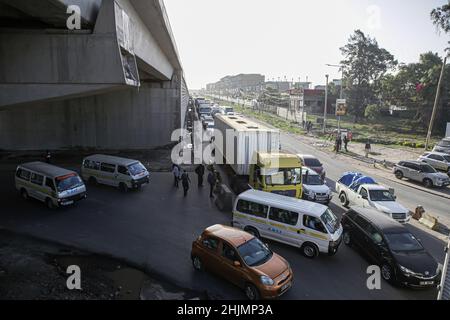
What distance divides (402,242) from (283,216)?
4033mm

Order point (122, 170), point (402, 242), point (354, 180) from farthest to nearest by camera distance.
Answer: point (122, 170) < point (354, 180) < point (402, 242)

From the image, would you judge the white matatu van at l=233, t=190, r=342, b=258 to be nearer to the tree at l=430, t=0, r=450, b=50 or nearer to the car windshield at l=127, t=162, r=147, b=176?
the car windshield at l=127, t=162, r=147, b=176

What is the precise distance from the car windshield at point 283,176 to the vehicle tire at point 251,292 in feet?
22.8

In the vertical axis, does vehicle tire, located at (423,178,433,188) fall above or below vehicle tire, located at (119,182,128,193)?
below

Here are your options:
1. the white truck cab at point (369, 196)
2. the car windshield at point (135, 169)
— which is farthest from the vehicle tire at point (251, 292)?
the car windshield at point (135, 169)

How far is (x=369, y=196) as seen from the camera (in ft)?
51.5

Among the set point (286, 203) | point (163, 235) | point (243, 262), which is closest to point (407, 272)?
point (286, 203)

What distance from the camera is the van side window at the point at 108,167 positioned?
1903 centimetres

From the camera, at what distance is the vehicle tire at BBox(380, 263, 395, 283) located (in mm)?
10289

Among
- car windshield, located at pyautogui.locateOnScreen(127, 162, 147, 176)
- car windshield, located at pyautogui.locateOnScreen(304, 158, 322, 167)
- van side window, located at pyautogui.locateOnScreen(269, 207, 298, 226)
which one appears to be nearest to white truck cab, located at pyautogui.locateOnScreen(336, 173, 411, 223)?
car windshield, located at pyautogui.locateOnScreen(304, 158, 322, 167)

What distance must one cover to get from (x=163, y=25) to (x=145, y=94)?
13.5 m

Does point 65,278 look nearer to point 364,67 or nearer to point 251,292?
point 251,292

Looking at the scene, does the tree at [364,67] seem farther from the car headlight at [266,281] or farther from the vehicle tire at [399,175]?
the car headlight at [266,281]

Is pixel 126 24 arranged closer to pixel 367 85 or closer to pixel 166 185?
pixel 166 185
